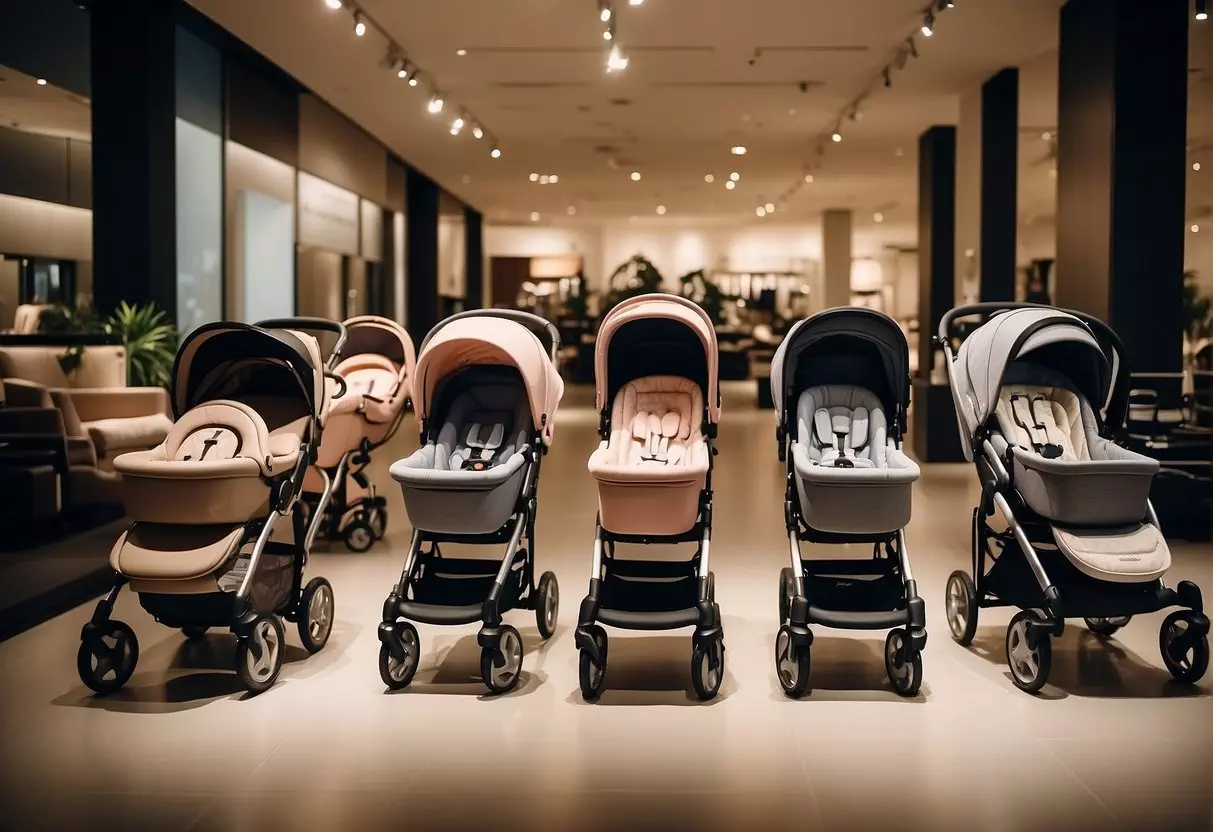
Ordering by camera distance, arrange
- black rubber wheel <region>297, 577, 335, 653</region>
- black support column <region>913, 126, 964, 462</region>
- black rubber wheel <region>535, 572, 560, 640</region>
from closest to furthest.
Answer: black rubber wheel <region>297, 577, 335, 653</region> < black rubber wheel <region>535, 572, 560, 640</region> < black support column <region>913, 126, 964, 462</region>

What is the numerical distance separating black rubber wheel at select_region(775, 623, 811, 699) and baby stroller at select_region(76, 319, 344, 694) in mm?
1770

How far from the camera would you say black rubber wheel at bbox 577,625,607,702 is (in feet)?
13.1

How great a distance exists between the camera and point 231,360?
463cm

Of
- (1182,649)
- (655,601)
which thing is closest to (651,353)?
(655,601)

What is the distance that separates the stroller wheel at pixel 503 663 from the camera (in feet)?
13.3

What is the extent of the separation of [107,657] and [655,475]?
79.0 inches

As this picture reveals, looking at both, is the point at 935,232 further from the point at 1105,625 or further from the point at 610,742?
the point at 610,742

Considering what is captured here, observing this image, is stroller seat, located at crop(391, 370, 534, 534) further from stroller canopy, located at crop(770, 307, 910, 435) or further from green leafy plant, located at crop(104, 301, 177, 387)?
green leafy plant, located at crop(104, 301, 177, 387)

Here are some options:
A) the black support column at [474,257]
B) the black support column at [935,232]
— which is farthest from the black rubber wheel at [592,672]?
the black support column at [474,257]

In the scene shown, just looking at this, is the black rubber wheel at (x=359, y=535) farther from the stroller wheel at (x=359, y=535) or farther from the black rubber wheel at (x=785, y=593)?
the black rubber wheel at (x=785, y=593)

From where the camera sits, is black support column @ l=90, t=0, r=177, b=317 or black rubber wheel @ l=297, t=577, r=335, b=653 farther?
black support column @ l=90, t=0, r=177, b=317

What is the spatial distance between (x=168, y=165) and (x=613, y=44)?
3.27 metres

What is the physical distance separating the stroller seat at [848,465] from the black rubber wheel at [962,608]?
24.9 inches

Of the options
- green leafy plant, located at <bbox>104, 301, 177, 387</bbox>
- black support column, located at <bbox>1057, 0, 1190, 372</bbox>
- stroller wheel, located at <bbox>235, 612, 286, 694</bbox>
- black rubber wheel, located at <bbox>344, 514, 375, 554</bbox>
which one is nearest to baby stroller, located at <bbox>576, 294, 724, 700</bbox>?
stroller wheel, located at <bbox>235, 612, 286, 694</bbox>
